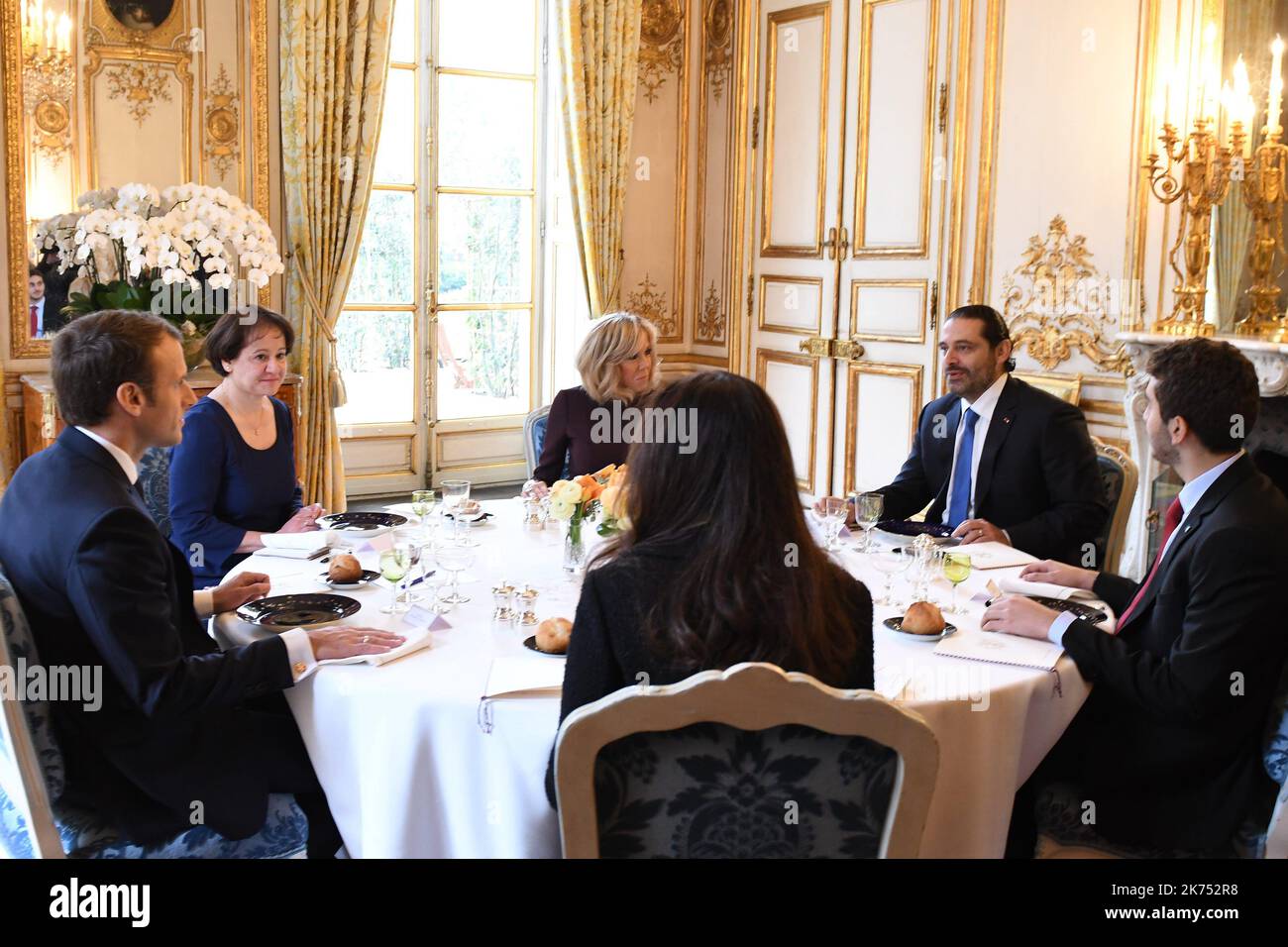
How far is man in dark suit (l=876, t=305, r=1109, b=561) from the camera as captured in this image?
3600mm

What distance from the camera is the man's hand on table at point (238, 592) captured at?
8.79ft

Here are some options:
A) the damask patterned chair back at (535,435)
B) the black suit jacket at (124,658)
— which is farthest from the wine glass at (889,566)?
the damask patterned chair back at (535,435)

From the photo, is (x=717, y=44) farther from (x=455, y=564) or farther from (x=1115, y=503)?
(x=455, y=564)

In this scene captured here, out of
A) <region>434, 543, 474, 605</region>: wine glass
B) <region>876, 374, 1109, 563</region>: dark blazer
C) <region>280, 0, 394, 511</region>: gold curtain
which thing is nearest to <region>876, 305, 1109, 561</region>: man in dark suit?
<region>876, 374, 1109, 563</region>: dark blazer

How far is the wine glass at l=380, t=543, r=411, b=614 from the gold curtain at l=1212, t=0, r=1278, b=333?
12.5 ft

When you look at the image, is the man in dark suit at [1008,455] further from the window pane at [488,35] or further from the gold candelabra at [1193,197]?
the window pane at [488,35]

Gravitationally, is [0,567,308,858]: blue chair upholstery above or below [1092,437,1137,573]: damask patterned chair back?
below

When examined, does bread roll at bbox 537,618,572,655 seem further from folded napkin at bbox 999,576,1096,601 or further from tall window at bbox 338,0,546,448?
tall window at bbox 338,0,546,448

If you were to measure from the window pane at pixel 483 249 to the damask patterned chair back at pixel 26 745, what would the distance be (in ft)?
16.9

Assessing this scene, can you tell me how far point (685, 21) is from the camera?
7.38 m

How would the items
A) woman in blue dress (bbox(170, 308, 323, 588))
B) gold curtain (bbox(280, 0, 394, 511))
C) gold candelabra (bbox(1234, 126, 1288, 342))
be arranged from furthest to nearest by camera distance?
1. gold curtain (bbox(280, 0, 394, 511))
2. gold candelabra (bbox(1234, 126, 1288, 342))
3. woman in blue dress (bbox(170, 308, 323, 588))

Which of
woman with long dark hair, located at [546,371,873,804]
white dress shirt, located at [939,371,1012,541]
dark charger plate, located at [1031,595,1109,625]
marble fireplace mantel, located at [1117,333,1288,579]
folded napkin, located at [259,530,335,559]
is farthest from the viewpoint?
marble fireplace mantel, located at [1117,333,1288,579]

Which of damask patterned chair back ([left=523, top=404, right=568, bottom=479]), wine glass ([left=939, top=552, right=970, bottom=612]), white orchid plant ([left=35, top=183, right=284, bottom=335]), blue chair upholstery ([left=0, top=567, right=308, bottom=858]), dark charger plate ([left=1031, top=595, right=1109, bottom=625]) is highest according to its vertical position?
white orchid plant ([left=35, top=183, right=284, bottom=335])

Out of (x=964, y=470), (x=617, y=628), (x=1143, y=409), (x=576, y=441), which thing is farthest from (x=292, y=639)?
(x=1143, y=409)
